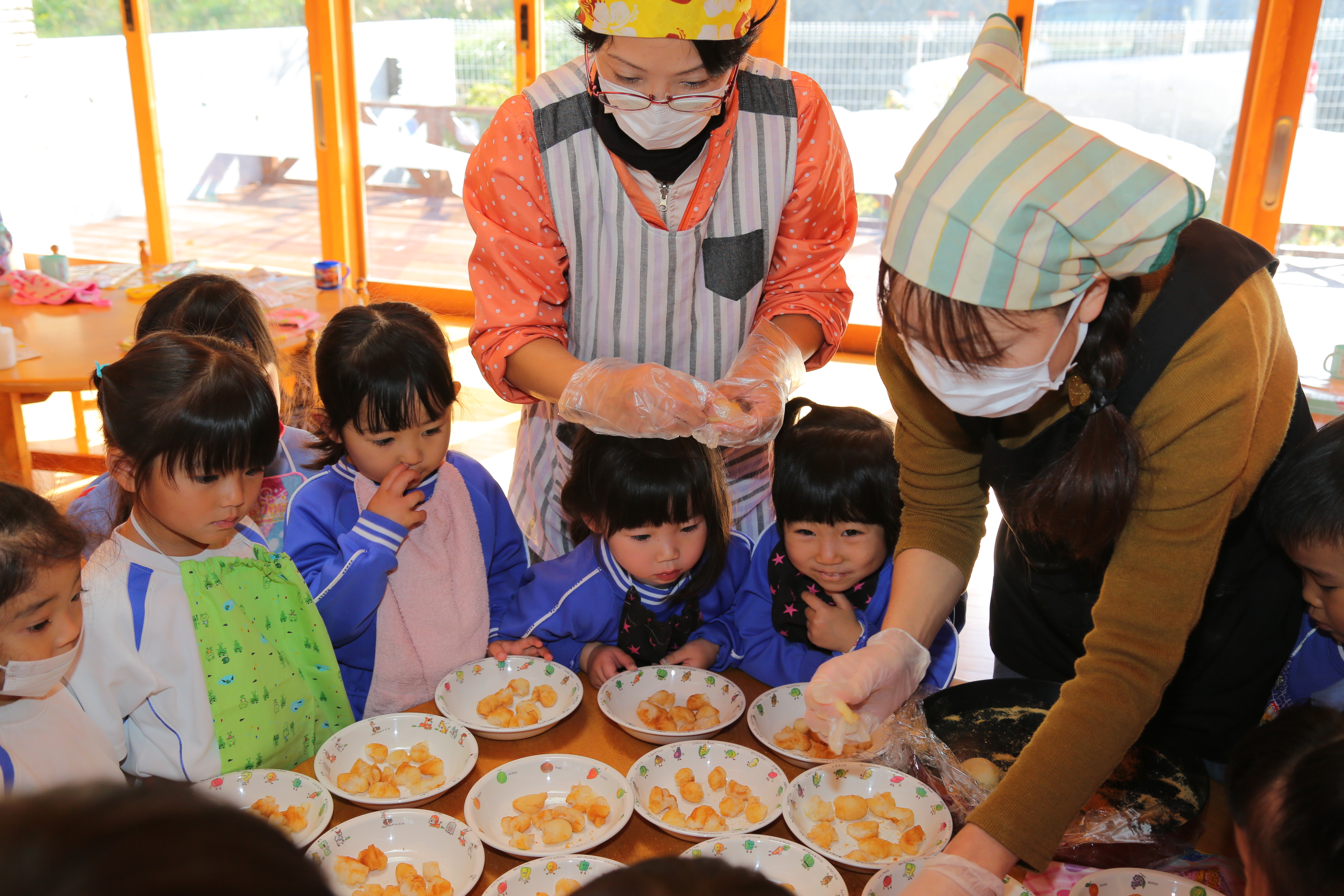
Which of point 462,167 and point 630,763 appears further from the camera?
point 462,167

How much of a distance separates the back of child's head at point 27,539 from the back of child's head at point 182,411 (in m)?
0.21

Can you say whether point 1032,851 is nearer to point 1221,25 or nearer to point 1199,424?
point 1199,424

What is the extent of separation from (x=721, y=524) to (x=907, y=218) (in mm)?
883

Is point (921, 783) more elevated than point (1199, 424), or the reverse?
point (1199, 424)

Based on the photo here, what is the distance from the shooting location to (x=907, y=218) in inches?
39.8

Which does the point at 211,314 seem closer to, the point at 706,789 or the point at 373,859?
the point at 373,859

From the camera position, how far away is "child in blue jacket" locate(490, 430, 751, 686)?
1.75 m

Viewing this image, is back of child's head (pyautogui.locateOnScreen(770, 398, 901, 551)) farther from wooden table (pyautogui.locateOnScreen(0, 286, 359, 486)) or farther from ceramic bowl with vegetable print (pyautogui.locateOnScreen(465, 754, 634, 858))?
wooden table (pyautogui.locateOnScreen(0, 286, 359, 486))

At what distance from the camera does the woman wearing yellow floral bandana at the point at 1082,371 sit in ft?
3.07

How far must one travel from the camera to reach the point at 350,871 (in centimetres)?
118

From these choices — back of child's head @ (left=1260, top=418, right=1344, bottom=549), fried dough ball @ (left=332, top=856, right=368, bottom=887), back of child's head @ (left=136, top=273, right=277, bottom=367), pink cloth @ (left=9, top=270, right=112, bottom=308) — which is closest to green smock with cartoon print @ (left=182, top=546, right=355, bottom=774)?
fried dough ball @ (left=332, top=856, right=368, bottom=887)

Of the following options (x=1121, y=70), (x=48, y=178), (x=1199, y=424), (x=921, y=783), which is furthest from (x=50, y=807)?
(x=48, y=178)

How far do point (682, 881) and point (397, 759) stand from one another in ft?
3.15

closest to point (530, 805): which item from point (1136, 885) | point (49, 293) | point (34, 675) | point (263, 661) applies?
point (263, 661)
